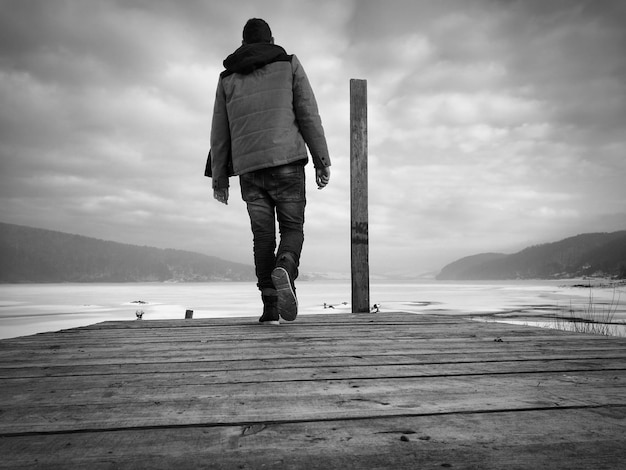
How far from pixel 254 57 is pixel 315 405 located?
2710 millimetres

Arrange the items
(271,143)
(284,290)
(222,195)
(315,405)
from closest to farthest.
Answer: (315,405) < (284,290) < (271,143) < (222,195)

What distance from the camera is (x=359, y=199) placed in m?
4.07

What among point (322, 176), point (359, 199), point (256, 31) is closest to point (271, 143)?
point (322, 176)

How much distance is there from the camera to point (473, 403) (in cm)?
103

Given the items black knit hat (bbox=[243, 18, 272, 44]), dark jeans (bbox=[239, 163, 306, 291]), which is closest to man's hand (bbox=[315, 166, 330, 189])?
dark jeans (bbox=[239, 163, 306, 291])

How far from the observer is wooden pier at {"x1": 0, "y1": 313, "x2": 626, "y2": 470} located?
722 millimetres

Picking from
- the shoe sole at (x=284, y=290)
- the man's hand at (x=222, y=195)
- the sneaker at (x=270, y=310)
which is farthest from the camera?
the man's hand at (x=222, y=195)

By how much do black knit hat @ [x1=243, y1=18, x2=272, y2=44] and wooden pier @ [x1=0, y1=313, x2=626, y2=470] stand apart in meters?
2.43

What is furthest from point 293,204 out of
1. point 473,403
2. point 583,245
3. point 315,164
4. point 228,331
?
point 583,245

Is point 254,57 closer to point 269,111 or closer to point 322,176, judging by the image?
point 269,111

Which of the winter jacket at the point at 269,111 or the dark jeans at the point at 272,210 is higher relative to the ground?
the winter jacket at the point at 269,111

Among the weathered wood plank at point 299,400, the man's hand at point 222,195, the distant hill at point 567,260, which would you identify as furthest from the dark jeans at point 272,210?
the distant hill at point 567,260

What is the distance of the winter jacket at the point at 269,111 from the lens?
2971 millimetres

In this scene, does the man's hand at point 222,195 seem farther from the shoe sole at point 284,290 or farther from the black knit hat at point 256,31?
the black knit hat at point 256,31
